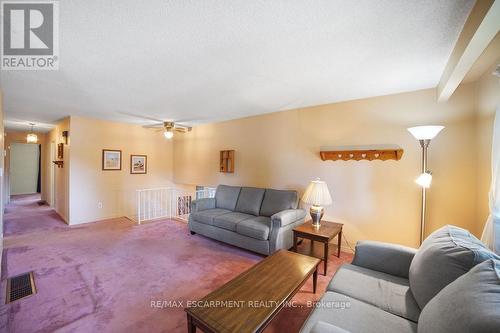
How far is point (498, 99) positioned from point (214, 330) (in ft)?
9.82

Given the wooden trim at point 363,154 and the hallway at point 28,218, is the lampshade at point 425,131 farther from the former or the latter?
the hallway at point 28,218

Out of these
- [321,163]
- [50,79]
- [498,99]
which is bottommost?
[321,163]

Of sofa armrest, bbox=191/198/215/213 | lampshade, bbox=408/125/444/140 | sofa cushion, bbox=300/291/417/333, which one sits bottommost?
sofa cushion, bbox=300/291/417/333

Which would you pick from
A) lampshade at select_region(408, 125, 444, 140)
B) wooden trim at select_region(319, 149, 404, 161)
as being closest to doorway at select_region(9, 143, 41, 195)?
wooden trim at select_region(319, 149, 404, 161)

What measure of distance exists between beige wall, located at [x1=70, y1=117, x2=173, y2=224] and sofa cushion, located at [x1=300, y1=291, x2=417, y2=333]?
211 inches

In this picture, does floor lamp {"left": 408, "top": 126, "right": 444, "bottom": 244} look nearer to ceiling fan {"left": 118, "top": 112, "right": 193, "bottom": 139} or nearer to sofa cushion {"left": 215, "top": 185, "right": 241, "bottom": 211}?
sofa cushion {"left": 215, "top": 185, "right": 241, "bottom": 211}

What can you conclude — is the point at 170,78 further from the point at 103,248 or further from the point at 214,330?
the point at 103,248

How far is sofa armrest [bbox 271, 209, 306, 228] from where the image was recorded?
2934mm

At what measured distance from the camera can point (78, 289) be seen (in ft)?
7.33

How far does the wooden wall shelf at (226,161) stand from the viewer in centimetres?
468

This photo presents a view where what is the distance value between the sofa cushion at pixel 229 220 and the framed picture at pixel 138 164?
3.27 m

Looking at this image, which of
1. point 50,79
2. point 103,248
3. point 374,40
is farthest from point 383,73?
point 103,248

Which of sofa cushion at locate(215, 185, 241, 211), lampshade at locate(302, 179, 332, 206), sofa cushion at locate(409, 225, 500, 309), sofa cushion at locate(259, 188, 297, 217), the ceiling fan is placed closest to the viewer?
sofa cushion at locate(409, 225, 500, 309)

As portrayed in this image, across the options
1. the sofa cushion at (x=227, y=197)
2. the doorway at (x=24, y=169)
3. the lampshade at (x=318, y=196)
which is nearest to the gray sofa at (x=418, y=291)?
the lampshade at (x=318, y=196)
